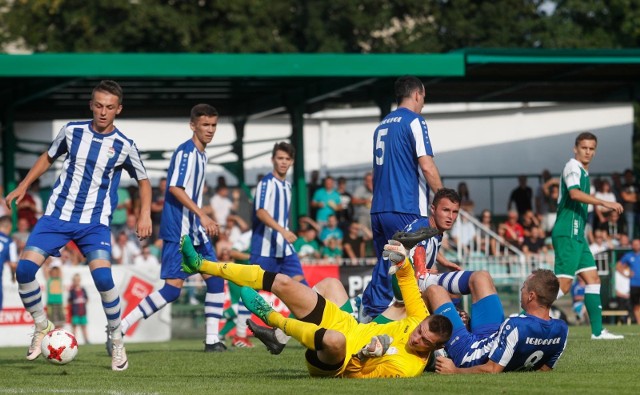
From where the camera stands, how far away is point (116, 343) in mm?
10680

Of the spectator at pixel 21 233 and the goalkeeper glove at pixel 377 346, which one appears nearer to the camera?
the goalkeeper glove at pixel 377 346

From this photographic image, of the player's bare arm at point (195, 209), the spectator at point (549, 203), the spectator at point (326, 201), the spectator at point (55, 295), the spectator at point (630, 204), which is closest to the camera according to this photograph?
the player's bare arm at point (195, 209)

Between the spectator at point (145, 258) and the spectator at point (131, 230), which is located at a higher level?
the spectator at point (131, 230)

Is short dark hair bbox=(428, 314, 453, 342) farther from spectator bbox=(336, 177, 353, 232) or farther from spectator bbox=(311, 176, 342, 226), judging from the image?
spectator bbox=(311, 176, 342, 226)

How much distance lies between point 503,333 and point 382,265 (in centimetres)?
179

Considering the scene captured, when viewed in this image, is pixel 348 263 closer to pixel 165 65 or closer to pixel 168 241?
pixel 165 65

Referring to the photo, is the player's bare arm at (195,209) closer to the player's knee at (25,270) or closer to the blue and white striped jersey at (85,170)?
the blue and white striped jersey at (85,170)

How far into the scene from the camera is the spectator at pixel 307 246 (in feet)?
72.4

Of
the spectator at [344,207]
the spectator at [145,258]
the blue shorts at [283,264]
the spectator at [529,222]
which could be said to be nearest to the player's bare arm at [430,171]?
the blue shorts at [283,264]

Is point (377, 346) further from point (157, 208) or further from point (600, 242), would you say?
point (600, 242)

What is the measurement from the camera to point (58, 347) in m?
10.2

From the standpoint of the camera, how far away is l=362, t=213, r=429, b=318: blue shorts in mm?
10648

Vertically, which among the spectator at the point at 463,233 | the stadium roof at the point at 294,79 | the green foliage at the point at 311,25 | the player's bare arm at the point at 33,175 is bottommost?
the spectator at the point at 463,233

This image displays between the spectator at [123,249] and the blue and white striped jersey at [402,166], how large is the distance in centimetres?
1256
